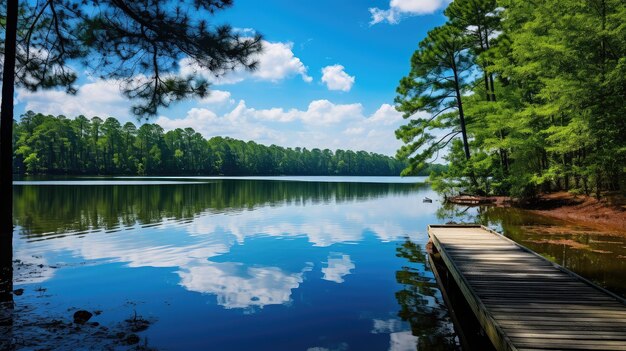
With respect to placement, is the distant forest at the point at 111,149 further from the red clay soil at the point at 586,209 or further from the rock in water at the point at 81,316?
the rock in water at the point at 81,316

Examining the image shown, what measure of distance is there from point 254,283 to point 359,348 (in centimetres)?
471

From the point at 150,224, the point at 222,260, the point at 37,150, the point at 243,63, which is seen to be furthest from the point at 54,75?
the point at 37,150

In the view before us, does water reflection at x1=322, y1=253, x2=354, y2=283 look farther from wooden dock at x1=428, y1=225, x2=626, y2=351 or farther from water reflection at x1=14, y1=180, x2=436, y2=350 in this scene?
wooden dock at x1=428, y1=225, x2=626, y2=351

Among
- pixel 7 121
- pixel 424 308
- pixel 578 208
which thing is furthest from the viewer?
pixel 578 208

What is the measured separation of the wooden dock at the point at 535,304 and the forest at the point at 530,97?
1297 centimetres

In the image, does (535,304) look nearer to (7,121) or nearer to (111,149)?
(7,121)

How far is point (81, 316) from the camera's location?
284 inches

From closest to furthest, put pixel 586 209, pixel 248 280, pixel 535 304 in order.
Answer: pixel 535 304 < pixel 248 280 < pixel 586 209

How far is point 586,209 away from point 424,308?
18.8 metres

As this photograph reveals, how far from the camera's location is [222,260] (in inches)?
518

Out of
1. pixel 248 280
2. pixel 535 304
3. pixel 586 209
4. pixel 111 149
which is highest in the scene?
pixel 111 149

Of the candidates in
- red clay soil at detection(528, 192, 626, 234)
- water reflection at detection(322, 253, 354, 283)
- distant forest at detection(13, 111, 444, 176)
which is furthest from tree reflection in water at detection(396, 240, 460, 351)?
distant forest at detection(13, 111, 444, 176)

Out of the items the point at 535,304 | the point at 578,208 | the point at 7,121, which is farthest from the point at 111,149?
the point at 535,304

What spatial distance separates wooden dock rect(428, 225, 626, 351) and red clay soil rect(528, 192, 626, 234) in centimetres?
1207
